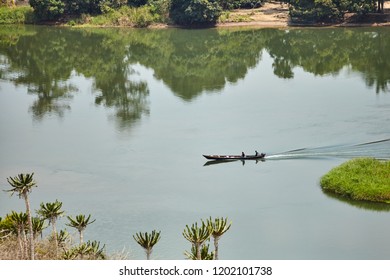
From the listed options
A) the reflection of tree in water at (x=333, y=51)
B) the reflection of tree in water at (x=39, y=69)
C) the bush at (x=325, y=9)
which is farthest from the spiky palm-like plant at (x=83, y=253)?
the bush at (x=325, y=9)

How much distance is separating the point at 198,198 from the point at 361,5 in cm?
3987

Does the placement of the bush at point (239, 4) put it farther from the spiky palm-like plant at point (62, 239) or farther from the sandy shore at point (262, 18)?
the spiky palm-like plant at point (62, 239)

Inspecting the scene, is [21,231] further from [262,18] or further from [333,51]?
[262,18]

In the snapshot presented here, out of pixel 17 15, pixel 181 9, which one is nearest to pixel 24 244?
pixel 181 9

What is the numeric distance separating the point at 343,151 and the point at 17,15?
47763mm

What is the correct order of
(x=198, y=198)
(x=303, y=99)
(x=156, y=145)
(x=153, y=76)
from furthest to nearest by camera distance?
(x=153, y=76)
(x=303, y=99)
(x=156, y=145)
(x=198, y=198)

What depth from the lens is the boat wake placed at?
3228 centimetres

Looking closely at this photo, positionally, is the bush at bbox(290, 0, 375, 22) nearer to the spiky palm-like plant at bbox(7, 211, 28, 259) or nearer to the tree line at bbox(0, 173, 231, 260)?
the tree line at bbox(0, 173, 231, 260)

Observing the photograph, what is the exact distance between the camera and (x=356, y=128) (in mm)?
36000

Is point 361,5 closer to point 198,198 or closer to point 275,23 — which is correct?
point 275,23

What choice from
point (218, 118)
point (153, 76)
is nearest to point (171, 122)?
point (218, 118)

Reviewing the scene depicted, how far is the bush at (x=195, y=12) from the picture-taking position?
65.2 metres

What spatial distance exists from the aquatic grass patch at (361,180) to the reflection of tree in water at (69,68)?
1324 centimetres
